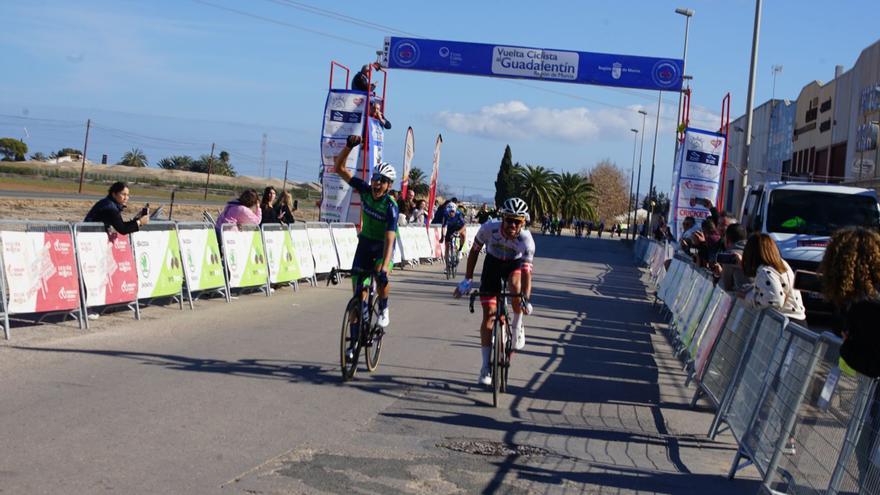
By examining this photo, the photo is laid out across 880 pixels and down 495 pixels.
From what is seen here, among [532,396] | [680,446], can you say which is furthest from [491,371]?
[680,446]

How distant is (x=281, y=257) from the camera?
18438 mm

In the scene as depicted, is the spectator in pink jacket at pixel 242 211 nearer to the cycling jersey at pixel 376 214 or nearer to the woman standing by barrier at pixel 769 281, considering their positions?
the cycling jersey at pixel 376 214

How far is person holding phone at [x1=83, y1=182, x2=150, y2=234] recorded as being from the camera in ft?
41.4

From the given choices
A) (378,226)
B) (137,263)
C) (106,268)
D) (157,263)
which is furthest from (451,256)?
(378,226)

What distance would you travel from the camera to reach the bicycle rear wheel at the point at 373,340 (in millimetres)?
10055

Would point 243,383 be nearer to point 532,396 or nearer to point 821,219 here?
point 532,396

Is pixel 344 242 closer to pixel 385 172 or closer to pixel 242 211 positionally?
pixel 242 211

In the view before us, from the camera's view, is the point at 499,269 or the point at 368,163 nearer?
the point at 499,269

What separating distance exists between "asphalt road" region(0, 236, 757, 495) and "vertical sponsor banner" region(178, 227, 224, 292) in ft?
3.22

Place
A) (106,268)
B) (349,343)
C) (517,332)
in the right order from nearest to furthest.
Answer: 1. (349,343)
2. (517,332)
3. (106,268)

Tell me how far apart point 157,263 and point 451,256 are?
1192cm

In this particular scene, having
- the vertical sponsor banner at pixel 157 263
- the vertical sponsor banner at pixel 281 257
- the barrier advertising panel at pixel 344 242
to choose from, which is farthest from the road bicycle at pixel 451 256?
the vertical sponsor banner at pixel 157 263

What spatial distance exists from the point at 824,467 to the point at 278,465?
3295 mm

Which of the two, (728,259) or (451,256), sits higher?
(728,259)
